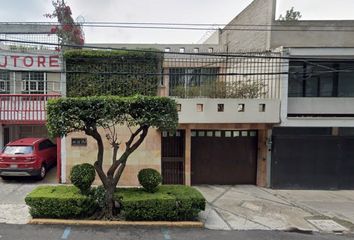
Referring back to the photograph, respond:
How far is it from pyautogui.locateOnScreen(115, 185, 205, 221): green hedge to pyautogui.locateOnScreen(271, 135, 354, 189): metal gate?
521 centimetres

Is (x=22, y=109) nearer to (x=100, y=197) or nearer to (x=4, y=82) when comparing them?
(x=4, y=82)

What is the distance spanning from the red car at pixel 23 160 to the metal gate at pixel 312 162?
931 cm

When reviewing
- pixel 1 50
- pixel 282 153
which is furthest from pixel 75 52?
pixel 282 153

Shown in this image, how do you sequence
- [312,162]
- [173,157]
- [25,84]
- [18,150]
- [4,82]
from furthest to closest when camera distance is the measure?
1. [25,84]
2. [4,82]
3. [173,157]
4. [312,162]
5. [18,150]

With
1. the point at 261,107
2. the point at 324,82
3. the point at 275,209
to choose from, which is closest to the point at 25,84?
the point at 261,107

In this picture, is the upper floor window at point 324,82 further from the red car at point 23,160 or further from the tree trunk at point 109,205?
the red car at point 23,160

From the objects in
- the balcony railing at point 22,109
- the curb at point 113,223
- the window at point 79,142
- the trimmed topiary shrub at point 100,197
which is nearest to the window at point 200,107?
the window at point 79,142

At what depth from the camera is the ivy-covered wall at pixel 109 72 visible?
1295 cm

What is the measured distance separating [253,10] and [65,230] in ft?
40.1

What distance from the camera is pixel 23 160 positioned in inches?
466

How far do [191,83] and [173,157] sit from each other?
313cm

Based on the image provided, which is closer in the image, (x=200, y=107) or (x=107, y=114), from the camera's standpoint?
(x=107, y=114)

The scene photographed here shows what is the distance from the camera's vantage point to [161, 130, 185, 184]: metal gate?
40.7 ft

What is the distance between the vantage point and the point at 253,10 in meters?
14.4
